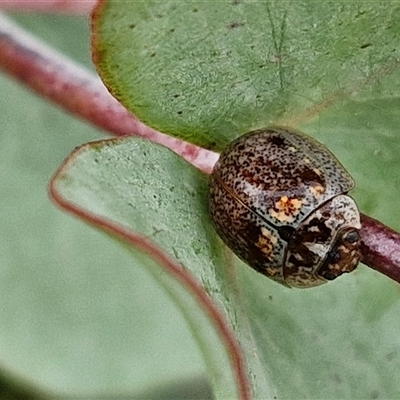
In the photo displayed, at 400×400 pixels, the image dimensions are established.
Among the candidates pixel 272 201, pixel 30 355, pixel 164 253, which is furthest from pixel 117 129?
pixel 30 355

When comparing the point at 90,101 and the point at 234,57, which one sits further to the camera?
the point at 90,101

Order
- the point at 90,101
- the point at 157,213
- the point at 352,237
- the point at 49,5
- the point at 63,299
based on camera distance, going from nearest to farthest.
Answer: the point at 157,213 → the point at 352,237 → the point at 90,101 → the point at 49,5 → the point at 63,299

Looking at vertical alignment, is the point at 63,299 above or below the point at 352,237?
below

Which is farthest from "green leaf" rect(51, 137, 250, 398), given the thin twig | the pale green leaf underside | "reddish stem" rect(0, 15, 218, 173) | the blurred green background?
the blurred green background

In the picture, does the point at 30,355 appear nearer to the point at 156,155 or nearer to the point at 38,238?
the point at 38,238

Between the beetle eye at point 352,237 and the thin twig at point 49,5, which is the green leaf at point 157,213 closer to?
the beetle eye at point 352,237

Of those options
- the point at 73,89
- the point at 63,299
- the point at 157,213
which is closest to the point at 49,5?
the point at 73,89

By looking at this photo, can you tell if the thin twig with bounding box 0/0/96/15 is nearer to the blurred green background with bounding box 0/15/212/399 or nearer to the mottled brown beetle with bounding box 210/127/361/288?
the blurred green background with bounding box 0/15/212/399

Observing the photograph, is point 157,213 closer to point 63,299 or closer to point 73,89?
point 73,89

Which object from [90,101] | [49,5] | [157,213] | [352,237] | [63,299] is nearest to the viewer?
[157,213]
